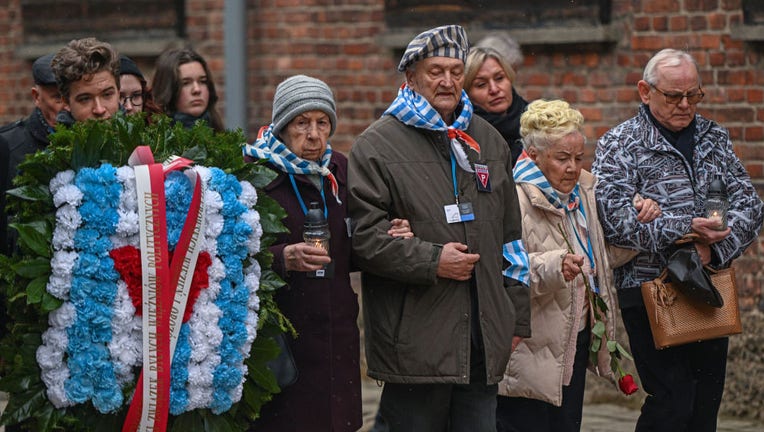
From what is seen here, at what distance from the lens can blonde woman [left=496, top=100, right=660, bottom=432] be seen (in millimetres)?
5785

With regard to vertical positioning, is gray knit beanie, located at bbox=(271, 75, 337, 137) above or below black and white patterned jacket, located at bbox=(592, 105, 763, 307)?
above

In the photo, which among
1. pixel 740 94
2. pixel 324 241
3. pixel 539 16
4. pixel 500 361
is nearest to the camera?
pixel 324 241

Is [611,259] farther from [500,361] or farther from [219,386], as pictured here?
[219,386]

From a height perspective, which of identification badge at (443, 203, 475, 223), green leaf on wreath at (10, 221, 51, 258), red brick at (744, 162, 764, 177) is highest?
green leaf on wreath at (10, 221, 51, 258)

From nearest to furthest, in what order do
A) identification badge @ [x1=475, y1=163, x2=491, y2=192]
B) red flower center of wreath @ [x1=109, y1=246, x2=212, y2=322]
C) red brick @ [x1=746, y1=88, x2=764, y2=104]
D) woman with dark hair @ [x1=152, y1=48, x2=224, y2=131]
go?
red flower center of wreath @ [x1=109, y1=246, x2=212, y2=322], identification badge @ [x1=475, y1=163, x2=491, y2=192], woman with dark hair @ [x1=152, y1=48, x2=224, y2=131], red brick @ [x1=746, y1=88, x2=764, y2=104]

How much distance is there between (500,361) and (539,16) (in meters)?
3.65

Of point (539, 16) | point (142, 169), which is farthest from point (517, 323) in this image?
point (539, 16)

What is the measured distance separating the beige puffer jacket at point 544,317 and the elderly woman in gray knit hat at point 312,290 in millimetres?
784

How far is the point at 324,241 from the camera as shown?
5.00 meters

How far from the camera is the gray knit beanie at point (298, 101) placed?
17.2 ft

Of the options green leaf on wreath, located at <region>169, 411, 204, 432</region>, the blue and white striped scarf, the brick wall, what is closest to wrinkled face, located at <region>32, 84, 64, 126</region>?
green leaf on wreath, located at <region>169, 411, 204, 432</region>

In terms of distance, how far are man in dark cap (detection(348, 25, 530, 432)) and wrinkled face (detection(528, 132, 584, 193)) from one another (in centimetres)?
43

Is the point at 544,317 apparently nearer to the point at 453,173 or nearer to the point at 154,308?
the point at 453,173

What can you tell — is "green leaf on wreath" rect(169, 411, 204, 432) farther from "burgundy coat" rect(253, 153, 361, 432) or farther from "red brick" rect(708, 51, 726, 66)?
"red brick" rect(708, 51, 726, 66)
